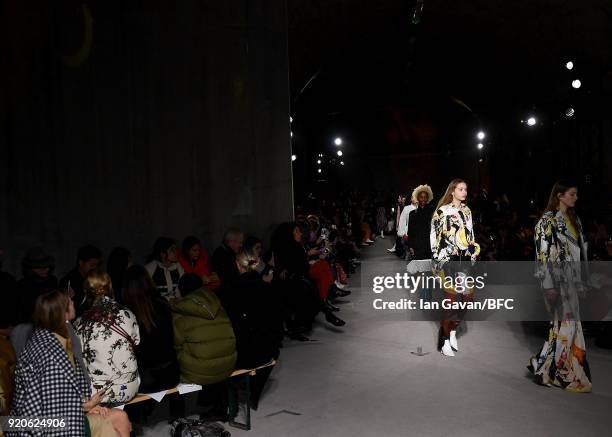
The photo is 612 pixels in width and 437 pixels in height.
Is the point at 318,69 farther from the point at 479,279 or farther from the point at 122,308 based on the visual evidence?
the point at 122,308

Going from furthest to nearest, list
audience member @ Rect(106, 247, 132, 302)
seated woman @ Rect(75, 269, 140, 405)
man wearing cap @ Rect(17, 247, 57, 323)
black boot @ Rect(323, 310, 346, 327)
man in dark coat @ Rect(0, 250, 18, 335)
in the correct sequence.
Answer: black boot @ Rect(323, 310, 346, 327) → audience member @ Rect(106, 247, 132, 302) → man in dark coat @ Rect(0, 250, 18, 335) → man wearing cap @ Rect(17, 247, 57, 323) → seated woman @ Rect(75, 269, 140, 405)

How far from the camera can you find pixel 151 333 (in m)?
4.90

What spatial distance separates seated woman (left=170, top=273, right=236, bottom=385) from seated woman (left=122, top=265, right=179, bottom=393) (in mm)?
81

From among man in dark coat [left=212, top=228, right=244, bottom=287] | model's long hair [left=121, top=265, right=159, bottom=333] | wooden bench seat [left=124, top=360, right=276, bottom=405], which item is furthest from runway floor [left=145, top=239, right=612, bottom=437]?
man in dark coat [left=212, top=228, right=244, bottom=287]

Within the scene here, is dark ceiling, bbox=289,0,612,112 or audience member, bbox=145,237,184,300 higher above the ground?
dark ceiling, bbox=289,0,612,112

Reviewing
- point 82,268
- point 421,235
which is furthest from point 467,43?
point 82,268

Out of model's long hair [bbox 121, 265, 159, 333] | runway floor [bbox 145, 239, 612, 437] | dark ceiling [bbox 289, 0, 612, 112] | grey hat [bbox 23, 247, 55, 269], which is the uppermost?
dark ceiling [bbox 289, 0, 612, 112]

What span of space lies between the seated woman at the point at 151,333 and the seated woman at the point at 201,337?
81mm

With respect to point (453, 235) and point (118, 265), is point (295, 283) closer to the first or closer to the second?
point (453, 235)

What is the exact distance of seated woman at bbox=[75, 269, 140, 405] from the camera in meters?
4.55

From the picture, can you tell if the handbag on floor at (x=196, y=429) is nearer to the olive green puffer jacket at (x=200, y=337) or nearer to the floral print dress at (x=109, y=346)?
the olive green puffer jacket at (x=200, y=337)

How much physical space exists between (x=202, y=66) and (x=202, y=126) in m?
0.74

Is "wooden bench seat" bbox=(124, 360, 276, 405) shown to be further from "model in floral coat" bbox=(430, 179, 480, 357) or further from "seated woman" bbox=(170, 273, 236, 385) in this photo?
"model in floral coat" bbox=(430, 179, 480, 357)

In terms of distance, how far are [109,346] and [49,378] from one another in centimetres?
96
